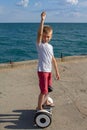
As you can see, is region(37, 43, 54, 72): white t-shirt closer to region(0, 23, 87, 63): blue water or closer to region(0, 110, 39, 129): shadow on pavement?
region(0, 110, 39, 129): shadow on pavement

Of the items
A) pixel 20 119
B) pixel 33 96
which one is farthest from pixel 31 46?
pixel 20 119

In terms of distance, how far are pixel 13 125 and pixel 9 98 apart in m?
1.22

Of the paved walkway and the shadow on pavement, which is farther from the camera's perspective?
the paved walkway

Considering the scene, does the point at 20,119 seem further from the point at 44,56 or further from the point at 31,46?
the point at 31,46

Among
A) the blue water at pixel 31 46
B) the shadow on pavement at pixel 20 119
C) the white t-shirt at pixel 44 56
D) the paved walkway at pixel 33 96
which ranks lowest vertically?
the blue water at pixel 31 46

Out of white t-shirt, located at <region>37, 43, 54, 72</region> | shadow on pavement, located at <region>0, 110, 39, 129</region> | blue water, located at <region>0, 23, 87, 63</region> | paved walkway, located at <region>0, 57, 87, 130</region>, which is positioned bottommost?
blue water, located at <region>0, 23, 87, 63</region>

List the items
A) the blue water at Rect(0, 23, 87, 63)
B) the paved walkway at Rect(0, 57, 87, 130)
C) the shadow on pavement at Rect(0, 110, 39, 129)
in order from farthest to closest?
the blue water at Rect(0, 23, 87, 63), the paved walkway at Rect(0, 57, 87, 130), the shadow on pavement at Rect(0, 110, 39, 129)

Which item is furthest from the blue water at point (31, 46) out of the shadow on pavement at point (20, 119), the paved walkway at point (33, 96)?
the shadow on pavement at point (20, 119)

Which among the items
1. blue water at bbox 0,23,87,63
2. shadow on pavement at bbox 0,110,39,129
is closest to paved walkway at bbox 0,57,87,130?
shadow on pavement at bbox 0,110,39,129

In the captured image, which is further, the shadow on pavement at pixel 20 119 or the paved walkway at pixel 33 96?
the paved walkway at pixel 33 96

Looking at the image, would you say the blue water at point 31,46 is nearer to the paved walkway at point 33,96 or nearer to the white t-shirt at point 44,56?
the paved walkway at point 33,96

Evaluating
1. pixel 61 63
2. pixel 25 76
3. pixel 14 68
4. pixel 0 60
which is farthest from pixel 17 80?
pixel 0 60

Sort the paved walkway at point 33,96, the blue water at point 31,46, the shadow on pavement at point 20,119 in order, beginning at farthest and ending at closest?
the blue water at point 31,46 < the paved walkway at point 33,96 < the shadow on pavement at point 20,119

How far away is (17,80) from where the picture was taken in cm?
788
